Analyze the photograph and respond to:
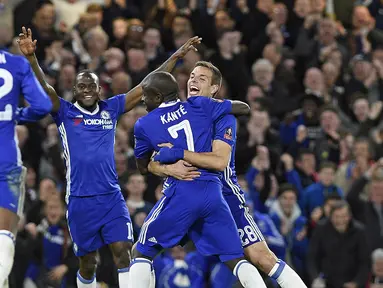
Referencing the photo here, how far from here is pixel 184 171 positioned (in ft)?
29.9

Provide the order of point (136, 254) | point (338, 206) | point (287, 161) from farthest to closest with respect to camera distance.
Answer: point (287, 161) < point (338, 206) < point (136, 254)

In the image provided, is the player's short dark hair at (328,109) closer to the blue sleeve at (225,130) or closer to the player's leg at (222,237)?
the blue sleeve at (225,130)

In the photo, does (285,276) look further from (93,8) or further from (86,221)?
(93,8)

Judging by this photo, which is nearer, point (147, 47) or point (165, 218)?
point (165, 218)

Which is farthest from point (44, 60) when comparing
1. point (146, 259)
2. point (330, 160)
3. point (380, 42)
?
point (146, 259)

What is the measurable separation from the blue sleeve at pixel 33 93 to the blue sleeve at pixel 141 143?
74cm

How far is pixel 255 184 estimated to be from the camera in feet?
49.1

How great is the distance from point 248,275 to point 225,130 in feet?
3.92

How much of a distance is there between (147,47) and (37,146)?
2.79 m

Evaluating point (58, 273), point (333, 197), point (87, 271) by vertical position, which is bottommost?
point (58, 273)

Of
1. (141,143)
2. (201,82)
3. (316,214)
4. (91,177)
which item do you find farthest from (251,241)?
(316,214)

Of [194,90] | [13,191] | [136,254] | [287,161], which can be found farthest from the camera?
[287,161]

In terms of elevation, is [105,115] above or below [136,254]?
above

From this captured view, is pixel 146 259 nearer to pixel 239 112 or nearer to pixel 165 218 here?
pixel 165 218
